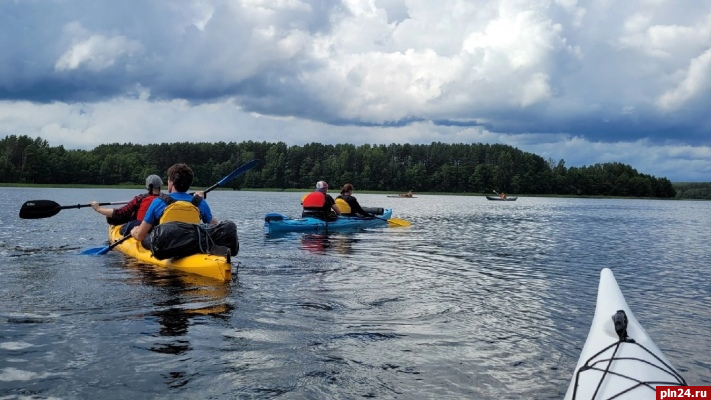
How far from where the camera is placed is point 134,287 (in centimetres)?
934

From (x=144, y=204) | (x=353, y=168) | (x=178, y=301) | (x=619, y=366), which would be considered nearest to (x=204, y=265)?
(x=178, y=301)

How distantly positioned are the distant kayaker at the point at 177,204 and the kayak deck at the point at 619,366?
22.8 ft

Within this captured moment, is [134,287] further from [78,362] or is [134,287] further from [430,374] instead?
[430,374]

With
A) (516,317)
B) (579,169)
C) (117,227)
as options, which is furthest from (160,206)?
(579,169)

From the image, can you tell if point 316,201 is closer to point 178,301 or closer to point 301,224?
point 301,224

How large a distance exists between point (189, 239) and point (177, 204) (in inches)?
25.6

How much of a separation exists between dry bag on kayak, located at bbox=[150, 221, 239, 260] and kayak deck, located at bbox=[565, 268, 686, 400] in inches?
262

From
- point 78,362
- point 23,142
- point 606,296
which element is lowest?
point 78,362

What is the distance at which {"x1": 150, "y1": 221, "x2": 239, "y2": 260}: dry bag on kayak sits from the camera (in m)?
9.78

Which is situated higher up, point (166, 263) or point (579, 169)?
point (579, 169)

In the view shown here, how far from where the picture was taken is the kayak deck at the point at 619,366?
13.5 ft

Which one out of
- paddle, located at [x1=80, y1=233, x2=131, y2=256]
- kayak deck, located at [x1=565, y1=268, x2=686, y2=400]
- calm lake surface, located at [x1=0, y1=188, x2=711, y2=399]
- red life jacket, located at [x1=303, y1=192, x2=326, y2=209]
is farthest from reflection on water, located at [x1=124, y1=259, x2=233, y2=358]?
red life jacket, located at [x1=303, y1=192, x2=326, y2=209]

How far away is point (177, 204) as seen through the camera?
9820 millimetres

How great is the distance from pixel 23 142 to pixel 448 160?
98.8 meters
